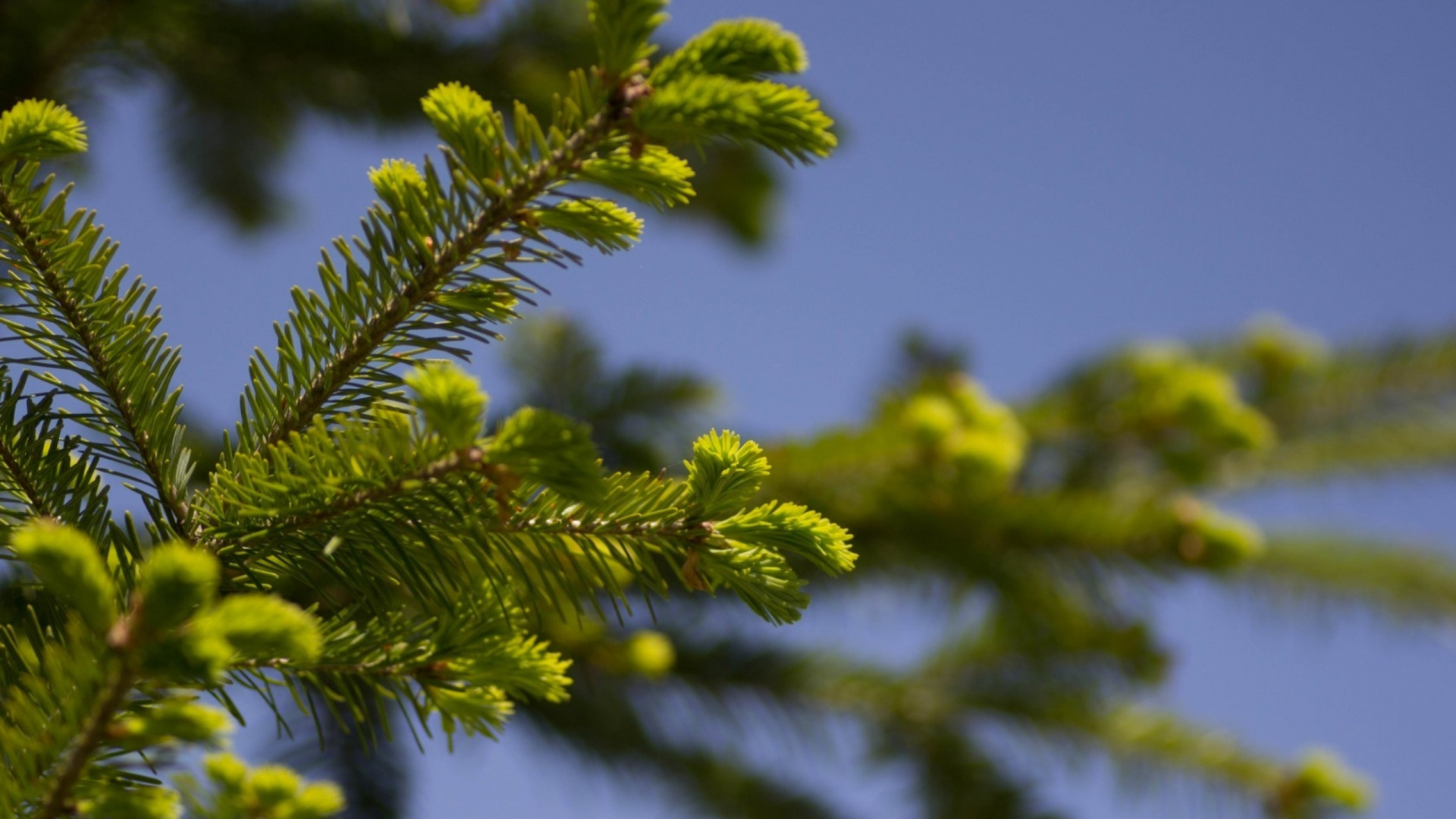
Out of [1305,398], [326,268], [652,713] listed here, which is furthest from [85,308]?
[1305,398]

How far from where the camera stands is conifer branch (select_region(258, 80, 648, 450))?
2.11 feet

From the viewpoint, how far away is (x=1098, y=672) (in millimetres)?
2002

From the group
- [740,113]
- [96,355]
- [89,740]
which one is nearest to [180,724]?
[89,740]

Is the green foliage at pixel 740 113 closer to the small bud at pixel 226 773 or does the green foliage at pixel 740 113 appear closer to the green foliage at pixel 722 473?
the green foliage at pixel 722 473

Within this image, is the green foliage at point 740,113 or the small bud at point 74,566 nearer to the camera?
the small bud at point 74,566

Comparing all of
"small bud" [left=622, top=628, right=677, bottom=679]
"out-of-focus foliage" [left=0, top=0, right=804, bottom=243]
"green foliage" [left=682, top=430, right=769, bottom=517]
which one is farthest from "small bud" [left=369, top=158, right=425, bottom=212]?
"small bud" [left=622, top=628, right=677, bottom=679]

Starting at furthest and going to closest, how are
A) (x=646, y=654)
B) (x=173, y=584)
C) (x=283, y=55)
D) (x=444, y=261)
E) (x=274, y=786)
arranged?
(x=283, y=55), (x=646, y=654), (x=444, y=261), (x=274, y=786), (x=173, y=584)

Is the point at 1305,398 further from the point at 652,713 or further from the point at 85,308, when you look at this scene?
the point at 85,308

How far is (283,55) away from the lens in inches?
69.9

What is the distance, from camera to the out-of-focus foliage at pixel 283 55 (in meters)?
1.45

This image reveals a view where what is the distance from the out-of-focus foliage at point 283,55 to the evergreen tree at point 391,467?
0.79m

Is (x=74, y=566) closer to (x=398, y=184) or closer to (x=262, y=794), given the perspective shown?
(x=262, y=794)

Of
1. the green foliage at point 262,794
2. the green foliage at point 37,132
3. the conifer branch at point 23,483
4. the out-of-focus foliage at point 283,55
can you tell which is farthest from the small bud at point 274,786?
the out-of-focus foliage at point 283,55

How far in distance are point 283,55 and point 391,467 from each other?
1.43m
